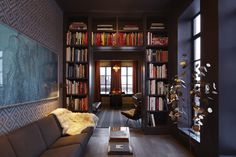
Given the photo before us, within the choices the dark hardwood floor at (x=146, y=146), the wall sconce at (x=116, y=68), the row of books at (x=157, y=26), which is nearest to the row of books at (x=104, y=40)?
the row of books at (x=157, y=26)

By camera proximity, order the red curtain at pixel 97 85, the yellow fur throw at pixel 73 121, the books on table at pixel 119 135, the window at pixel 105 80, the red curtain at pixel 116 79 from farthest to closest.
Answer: the window at pixel 105 80 → the red curtain at pixel 116 79 → the red curtain at pixel 97 85 → the yellow fur throw at pixel 73 121 → the books on table at pixel 119 135

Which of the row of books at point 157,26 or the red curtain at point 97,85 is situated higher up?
the row of books at point 157,26

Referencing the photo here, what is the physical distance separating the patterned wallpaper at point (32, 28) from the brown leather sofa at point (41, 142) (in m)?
0.19

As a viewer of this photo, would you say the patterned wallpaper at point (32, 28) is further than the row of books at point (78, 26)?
No

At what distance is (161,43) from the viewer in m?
5.29

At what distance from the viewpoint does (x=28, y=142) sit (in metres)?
2.42

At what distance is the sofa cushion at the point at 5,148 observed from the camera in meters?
1.95

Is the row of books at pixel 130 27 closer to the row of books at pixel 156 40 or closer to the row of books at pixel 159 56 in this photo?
the row of books at pixel 156 40

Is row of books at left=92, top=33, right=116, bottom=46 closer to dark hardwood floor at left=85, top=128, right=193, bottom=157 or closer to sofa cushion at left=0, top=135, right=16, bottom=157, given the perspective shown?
dark hardwood floor at left=85, top=128, right=193, bottom=157

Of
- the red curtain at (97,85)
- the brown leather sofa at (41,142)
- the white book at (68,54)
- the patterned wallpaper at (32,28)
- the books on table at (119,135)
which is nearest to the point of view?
the brown leather sofa at (41,142)

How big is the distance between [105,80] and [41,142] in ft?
31.4

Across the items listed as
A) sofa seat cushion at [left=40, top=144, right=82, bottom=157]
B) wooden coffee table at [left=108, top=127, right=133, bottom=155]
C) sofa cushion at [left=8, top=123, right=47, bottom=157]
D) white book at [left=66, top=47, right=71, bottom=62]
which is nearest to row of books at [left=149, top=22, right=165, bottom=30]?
white book at [left=66, top=47, right=71, bottom=62]

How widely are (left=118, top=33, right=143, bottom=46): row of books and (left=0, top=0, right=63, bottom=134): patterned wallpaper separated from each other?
1.56 meters

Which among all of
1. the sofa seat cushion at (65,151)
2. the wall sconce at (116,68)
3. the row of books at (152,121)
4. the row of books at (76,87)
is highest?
the wall sconce at (116,68)
